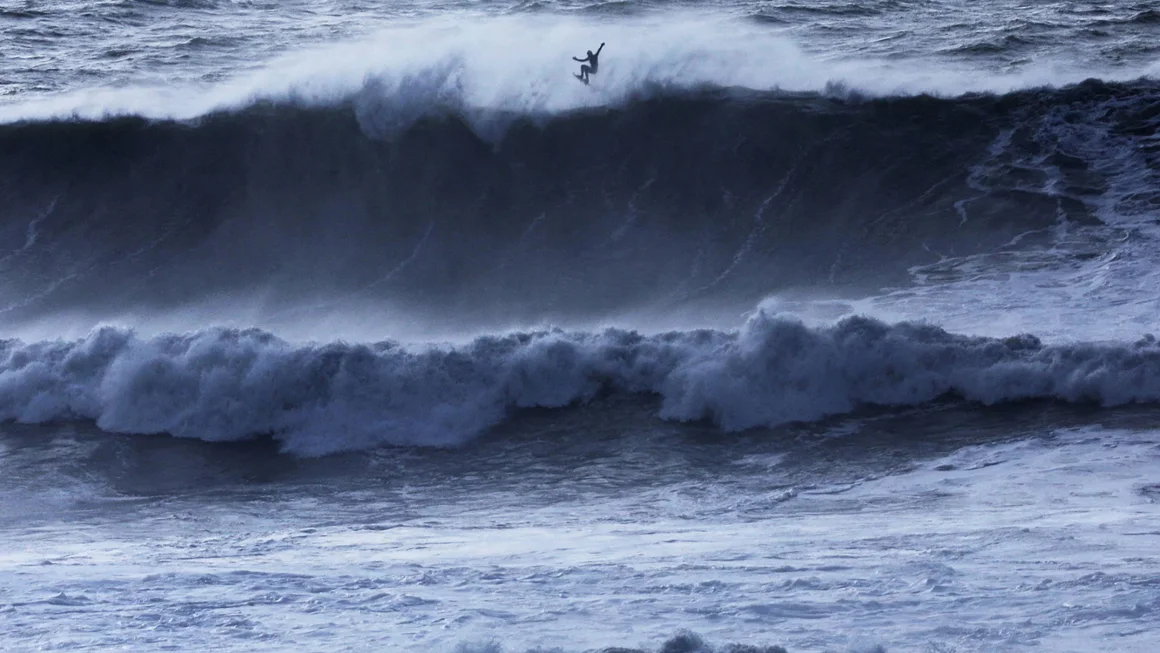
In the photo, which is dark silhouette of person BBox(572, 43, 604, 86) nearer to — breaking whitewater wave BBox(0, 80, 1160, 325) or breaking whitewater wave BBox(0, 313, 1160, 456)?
breaking whitewater wave BBox(0, 80, 1160, 325)

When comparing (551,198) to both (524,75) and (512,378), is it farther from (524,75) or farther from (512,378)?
(512,378)

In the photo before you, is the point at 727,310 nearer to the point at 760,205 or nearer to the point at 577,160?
the point at 760,205

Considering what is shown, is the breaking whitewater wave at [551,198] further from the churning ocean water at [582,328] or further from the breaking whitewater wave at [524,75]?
the breaking whitewater wave at [524,75]

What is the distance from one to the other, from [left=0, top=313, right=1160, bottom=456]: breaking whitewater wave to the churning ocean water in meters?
0.03

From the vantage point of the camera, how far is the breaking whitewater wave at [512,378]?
34.7 feet

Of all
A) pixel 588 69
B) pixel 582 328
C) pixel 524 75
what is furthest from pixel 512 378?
pixel 524 75

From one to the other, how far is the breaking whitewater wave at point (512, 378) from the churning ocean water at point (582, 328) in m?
0.03

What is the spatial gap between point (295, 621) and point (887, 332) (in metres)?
5.72

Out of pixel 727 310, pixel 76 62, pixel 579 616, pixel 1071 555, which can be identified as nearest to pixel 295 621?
pixel 579 616

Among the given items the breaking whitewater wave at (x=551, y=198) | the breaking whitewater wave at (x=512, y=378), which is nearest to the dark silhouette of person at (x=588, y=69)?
the breaking whitewater wave at (x=551, y=198)

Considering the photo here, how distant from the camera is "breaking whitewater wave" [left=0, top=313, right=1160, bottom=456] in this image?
10.6 meters

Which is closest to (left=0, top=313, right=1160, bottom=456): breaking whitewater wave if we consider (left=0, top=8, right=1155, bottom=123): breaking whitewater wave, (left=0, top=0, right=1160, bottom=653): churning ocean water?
(left=0, top=0, right=1160, bottom=653): churning ocean water

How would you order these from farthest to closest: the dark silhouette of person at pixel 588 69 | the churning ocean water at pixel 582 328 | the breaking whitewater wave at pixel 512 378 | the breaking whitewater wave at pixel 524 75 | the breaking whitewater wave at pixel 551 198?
1. the breaking whitewater wave at pixel 524 75
2. the dark silhouette of person at pixel 588 69
3. the breaking whitewater wave at pixel 551 198
4. the breaking whitewater wave at pixel 512 378
5. the churning ocean water at pixel 582 328

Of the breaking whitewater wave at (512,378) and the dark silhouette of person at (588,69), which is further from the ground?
the dark silhouette of person at (588,69)
